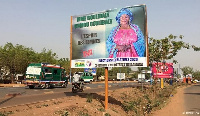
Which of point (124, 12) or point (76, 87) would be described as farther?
point (76, 87)

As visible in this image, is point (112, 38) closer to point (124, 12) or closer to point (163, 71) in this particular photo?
point (124, 12)

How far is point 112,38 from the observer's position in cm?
1398

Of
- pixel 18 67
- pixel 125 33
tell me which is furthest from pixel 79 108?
pixel 18 67

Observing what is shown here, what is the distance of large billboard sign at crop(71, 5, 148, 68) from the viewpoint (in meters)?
13.3

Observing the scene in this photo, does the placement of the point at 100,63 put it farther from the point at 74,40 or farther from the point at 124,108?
the point at 124,108

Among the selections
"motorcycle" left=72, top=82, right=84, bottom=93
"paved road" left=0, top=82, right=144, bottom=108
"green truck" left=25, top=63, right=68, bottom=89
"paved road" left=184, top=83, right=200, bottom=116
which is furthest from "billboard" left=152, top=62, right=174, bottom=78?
"paved road" left=0, top=82, right=144, bottom=108

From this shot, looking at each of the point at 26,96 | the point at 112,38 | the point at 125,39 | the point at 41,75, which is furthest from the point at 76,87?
the point at 125,39

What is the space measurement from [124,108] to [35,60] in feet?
133

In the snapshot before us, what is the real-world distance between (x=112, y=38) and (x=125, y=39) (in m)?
0.89

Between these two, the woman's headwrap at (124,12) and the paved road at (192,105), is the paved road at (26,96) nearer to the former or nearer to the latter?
the woman's headwrap at (124,12)

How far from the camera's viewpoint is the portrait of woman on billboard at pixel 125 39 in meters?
13.3

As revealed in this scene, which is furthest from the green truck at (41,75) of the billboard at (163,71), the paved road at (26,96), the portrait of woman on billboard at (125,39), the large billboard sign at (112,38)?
the billboard at (163,71)

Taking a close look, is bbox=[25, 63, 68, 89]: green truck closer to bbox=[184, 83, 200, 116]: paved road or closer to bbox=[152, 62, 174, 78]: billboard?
bbox=[152, 62, 174, 78]: billboard

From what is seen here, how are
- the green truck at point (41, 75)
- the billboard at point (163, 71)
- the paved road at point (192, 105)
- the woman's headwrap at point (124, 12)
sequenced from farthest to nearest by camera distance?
the billboard at point (163, 71) → the green truck at point (41, 75) → the paved road at point (192, 105) → the woman's headwrap at point (124, 12)
